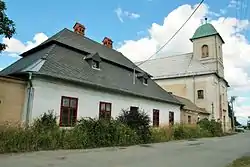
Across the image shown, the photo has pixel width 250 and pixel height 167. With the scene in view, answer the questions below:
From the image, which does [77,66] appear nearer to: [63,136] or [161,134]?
[63,136]

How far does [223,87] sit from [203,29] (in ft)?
39.9

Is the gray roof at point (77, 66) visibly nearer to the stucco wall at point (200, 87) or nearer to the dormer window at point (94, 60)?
the dormer window at point (94, 60)

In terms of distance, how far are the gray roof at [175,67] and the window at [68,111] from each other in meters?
34.1

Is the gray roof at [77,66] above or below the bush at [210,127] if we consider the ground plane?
above

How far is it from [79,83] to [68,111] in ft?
6.70

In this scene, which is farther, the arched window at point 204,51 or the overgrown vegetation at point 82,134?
the arched window at point 204,51

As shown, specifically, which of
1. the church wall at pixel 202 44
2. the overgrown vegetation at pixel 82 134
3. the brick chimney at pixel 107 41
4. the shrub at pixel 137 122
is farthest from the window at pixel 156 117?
the church wall at pixel 202 44

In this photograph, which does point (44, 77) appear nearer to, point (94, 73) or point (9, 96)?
point (9, 96)

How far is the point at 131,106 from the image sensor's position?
78.9 feet

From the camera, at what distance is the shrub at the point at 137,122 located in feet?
62.1

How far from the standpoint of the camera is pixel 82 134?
15.2 meters

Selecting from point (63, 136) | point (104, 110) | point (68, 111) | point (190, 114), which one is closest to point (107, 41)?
point (104, 110)

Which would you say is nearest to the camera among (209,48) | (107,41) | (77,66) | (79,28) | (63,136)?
(63,136)

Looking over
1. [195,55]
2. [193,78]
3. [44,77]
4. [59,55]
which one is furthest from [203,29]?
[44,77]
